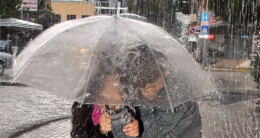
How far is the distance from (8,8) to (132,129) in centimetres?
2754

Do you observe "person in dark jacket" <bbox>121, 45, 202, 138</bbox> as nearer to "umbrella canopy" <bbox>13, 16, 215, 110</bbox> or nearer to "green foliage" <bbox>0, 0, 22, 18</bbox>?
"umbrella canopy" <bbox>13, 16, 215, 110</bbox>

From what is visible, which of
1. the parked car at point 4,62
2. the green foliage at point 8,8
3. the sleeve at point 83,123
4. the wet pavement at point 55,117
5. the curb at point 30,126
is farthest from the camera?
the green foliage at point 8,8

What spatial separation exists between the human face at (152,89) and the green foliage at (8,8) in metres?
24.9

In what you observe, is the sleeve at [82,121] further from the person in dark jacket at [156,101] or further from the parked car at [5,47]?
the parked car at [5,47]

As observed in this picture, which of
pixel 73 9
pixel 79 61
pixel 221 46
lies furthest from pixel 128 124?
pixel 73 9

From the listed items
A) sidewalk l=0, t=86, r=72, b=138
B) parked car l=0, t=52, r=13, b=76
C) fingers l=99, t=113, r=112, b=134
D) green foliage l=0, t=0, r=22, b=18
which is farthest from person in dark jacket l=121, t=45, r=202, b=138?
green foliage l=0, t=0, r=22, b=18

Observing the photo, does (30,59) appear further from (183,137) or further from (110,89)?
(183,137)

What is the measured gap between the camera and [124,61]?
3217 millimetres

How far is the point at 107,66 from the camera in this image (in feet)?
10.6

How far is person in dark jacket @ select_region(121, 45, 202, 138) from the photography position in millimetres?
2902

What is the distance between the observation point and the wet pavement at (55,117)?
7.98 metres

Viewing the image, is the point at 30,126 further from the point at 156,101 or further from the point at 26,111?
the point at 156,101

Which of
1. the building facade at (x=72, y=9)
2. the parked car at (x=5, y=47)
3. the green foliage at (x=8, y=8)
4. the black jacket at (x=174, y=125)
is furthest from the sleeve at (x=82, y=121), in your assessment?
the building facade at (x=72, y=9)

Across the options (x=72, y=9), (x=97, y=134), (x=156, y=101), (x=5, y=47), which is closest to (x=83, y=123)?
(x=97, y=134)
